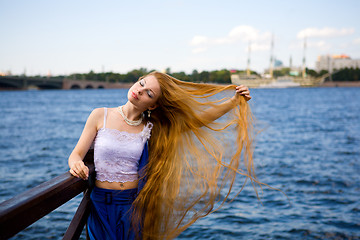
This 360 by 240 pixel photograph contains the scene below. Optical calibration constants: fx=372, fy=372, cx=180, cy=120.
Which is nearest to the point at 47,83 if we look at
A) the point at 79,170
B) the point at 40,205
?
the point at 79,170

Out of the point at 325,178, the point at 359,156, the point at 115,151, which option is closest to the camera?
the point at 115,151

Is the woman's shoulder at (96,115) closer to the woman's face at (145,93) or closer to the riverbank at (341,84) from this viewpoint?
the woman's face at (145,93)

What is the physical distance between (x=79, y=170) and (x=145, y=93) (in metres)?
0.75

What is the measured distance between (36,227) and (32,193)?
6.01 m

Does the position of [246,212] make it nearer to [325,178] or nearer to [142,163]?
[325,178]

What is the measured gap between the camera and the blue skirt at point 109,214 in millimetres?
2406

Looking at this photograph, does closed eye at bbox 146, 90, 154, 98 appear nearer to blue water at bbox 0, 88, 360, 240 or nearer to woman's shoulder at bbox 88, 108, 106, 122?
woman's shoulder at bbox 88, 108, 106, 122

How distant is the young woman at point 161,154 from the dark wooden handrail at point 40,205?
0.12m

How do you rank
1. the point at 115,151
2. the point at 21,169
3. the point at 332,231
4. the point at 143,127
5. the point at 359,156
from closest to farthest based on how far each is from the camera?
the point at 115,151 → the point at 143,127 → the point at 332,231 → the point at 21,169 → the point at 359,156

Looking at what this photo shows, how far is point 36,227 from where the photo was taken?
6984mm

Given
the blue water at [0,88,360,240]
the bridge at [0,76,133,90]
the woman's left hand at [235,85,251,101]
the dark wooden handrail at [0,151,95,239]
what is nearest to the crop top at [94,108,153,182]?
the dark wooden handrail at [0,151,95,239]

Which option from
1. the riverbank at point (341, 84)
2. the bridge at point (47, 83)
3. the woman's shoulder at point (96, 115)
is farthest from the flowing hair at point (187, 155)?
the riverbank at point (341, 84)

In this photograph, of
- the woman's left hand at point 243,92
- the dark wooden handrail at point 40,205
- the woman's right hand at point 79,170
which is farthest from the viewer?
the woman's left hand at point 243,92

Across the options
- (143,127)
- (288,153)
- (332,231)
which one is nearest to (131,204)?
(143,127)
